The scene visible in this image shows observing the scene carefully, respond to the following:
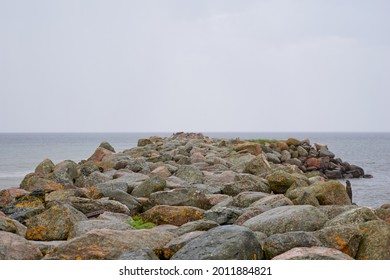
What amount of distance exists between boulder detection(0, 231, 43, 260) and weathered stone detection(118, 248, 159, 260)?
1257 millimetres

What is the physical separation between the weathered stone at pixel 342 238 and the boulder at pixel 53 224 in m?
3.46

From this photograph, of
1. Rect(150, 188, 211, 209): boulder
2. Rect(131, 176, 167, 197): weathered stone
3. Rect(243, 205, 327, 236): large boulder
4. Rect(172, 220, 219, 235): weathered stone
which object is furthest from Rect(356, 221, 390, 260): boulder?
Rect(131, 176, 167, 197): weathered stone

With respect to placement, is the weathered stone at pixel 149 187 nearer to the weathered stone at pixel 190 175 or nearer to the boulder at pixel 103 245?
the weathered stone at pixel 190 175

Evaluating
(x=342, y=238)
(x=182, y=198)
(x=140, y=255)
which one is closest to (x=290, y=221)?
(x=342, y=238)

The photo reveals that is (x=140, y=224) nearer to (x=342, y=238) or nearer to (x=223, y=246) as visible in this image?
(x=223, y=246)

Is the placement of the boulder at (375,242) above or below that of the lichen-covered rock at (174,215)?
above

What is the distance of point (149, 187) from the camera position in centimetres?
955

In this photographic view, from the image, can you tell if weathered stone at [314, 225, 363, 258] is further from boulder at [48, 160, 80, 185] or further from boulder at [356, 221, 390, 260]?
boulder at [48, 160, 80, 185]

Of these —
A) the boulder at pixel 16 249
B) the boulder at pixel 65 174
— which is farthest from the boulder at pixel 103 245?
the boulder at pixel 65 174

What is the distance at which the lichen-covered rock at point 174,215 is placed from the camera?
7.37 metres

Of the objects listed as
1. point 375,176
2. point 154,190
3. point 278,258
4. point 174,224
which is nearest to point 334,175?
point 375,176

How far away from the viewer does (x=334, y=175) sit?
98.3 feet

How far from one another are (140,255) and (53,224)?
229 cm

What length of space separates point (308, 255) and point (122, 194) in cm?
475
